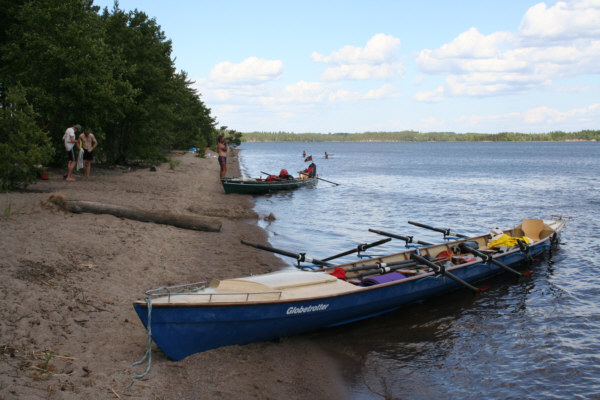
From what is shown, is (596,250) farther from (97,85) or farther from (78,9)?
(78,9)

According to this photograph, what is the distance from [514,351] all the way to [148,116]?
20.9m

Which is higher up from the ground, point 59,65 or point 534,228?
point 59,65

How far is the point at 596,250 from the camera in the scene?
15758mm

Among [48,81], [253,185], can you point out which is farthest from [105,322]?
[253,185]

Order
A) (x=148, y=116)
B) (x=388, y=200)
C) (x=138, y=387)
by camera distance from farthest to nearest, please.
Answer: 1. (x=388, y=200)
2. (x=148, y=116)
3. (x=138, y=387)

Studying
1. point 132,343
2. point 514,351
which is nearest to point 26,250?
point 132,343

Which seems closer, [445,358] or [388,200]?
[445,358]

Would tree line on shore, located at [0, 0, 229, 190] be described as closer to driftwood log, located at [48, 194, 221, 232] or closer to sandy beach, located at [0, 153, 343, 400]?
sandy beach, located at [0, 153, 343, 400]

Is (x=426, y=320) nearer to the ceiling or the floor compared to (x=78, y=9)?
nearer to the floor

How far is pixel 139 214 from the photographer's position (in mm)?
12898

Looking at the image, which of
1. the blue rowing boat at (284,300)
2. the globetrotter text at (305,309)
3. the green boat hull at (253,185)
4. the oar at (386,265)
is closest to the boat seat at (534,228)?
the blue rowing boat at (284,300)

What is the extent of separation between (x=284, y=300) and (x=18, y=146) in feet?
34.0

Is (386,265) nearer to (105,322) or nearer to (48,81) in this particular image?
(105,322)

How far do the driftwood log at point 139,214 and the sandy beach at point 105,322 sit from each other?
29 centimetres
